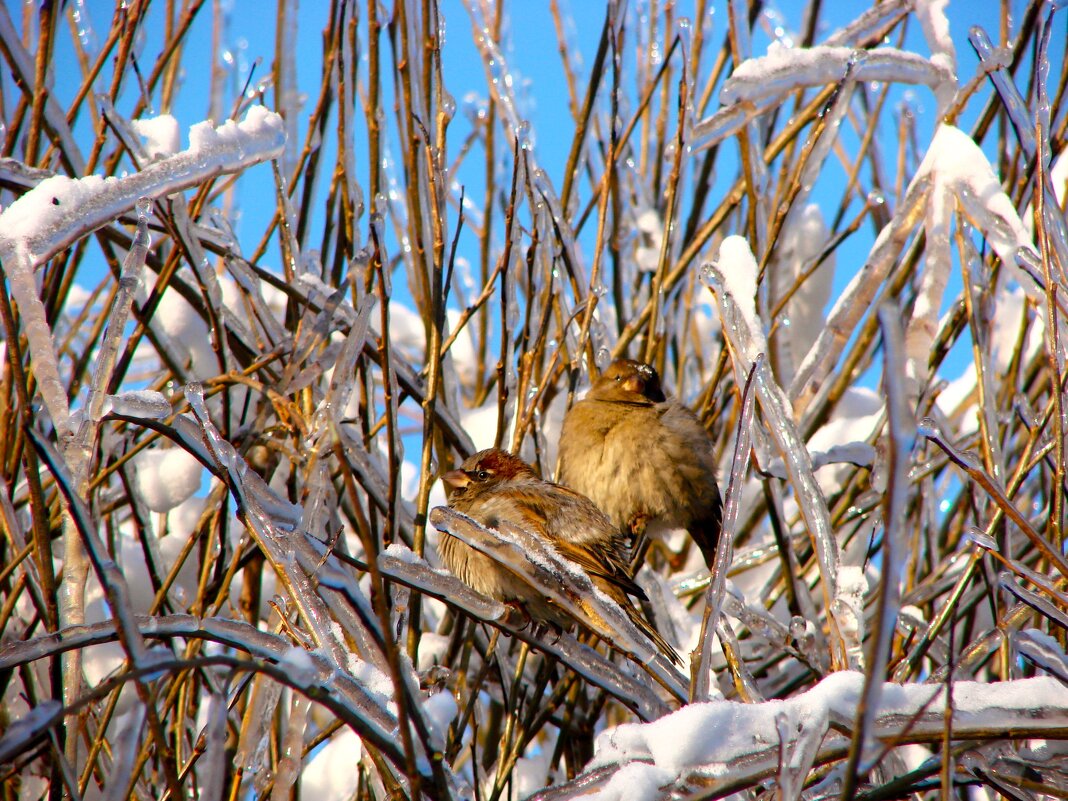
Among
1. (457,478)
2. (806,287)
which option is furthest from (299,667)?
(806,287)

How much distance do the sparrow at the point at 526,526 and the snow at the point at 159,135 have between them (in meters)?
1.16

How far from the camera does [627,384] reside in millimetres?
3680

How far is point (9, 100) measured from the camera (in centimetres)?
276

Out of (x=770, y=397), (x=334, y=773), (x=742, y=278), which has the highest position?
→ (x=742, y=278)

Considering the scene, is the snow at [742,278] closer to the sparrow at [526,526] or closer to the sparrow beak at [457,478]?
the sparrow at [526,526]

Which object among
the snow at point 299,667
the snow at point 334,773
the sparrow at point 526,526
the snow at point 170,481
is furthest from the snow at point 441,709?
the snow at point 170,481

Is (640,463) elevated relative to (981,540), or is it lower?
elevated

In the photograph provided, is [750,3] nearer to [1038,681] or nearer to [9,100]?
[9,100]

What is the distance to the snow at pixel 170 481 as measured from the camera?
115 inches

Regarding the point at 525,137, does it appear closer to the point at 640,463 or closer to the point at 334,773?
the point at 640,463

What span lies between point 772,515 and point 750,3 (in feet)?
5.88

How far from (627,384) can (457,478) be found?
91 cm

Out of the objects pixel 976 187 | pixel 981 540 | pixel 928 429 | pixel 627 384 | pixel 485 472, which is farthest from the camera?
pixel 627 384

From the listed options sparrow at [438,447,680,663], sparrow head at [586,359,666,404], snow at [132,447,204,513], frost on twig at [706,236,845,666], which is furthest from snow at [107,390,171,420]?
sparrow head at [586,359,666,404]
